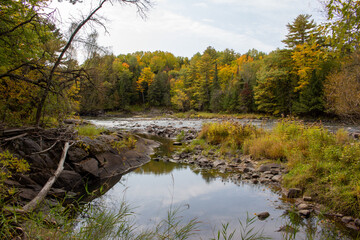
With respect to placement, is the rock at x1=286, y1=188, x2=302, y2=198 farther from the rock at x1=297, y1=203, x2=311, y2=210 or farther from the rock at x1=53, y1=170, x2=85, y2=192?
the rock at x1=53, y1=170, x2=85, y2=192

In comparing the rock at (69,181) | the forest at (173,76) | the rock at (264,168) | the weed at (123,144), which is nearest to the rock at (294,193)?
the rock at (264,168)

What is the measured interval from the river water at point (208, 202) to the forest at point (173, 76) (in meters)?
3.19

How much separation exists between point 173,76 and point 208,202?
246ft

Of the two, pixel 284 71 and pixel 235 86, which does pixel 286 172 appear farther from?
pixel 235 86

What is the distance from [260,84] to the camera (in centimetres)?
3862

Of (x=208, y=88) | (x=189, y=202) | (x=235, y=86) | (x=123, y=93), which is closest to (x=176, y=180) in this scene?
(x=189, y=202)

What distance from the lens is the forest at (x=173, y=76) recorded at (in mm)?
4352

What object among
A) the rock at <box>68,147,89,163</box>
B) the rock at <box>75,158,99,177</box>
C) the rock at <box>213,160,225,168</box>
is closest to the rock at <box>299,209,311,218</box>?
the rock at <box>213,160,225,168</box>

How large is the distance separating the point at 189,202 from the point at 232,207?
1.14 m

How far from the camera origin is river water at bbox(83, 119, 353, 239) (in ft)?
14.1

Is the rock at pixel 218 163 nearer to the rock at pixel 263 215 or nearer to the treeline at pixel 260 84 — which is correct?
the rock at pixel 263 215

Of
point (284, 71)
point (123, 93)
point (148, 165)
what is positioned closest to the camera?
point (148, 165)

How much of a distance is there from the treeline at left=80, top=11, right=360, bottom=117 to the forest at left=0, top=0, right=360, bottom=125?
0.06 metres

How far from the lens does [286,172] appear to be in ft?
23.8
